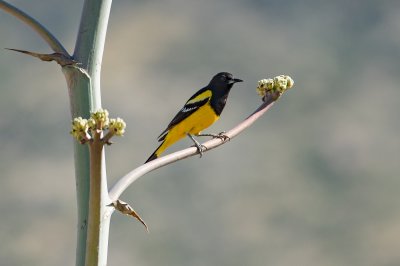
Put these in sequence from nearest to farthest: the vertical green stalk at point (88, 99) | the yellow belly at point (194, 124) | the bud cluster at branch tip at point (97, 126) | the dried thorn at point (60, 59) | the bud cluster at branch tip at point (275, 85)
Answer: the bud cluster at branch tip at point (97, 126) → the vertical green stalk at point (88, 99) → the dried thorn at point (60, 59) → the bud cluster at branch tip at point (275, 85) → the yellow belly at point (194, 124)

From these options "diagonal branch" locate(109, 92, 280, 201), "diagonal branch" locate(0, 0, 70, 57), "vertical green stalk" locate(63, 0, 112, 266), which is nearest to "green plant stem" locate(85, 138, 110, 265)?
"vertical green stalk" locate(63, 0, 112, 266)

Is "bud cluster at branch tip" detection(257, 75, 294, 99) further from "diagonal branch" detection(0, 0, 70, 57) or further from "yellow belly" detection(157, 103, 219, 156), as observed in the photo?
"yellow belly" detection(157, 103, 219, 156)

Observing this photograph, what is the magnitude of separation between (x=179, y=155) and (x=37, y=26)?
1121mm

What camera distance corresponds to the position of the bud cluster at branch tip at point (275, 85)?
15.4 ft

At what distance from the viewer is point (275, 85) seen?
472 centimetres

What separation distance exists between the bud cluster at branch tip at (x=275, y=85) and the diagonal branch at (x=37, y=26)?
57.3 inches

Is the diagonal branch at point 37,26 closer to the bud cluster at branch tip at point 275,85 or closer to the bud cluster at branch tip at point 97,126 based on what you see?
the bud cluster at branch tip at point 97,126

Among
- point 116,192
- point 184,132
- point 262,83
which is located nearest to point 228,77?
point 184,132

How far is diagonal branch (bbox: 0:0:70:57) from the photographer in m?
4.02

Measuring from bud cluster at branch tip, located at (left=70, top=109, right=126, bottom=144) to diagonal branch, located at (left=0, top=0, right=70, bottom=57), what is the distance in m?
1.09

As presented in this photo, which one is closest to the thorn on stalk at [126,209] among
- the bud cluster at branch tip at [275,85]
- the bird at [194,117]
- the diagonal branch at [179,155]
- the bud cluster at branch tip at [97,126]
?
the diagonal branch at [179,155]

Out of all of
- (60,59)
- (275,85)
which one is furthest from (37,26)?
(275,85)

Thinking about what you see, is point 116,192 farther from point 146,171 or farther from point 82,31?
point 82,31

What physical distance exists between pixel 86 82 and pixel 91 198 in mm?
892
